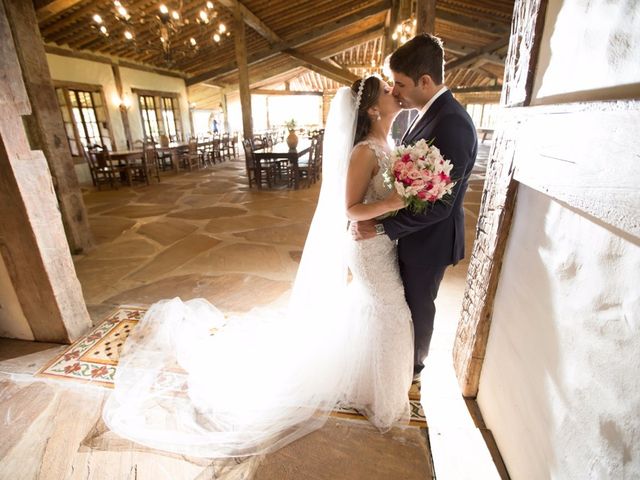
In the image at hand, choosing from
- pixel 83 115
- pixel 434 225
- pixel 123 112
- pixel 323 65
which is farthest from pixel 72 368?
pixel 323 65

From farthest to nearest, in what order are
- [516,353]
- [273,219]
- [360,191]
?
[273,219] → [360,191] → [516,353]

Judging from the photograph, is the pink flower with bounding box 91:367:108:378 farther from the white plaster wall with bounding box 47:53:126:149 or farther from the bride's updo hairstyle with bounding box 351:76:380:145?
the white plaster wall with bounding box 47:53:126:149

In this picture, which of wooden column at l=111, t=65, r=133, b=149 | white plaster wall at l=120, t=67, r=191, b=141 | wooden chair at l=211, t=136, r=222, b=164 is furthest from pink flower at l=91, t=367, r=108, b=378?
white plaster wall at l=120, t=67, r=191, b=141

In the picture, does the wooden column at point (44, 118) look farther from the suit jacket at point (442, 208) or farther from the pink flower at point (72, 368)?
the suit jacket at point (442, 208)

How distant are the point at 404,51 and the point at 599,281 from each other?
1.21 meters

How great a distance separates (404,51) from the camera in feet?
4.93

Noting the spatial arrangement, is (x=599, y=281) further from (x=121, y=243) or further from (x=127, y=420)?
(x=121, y=243)

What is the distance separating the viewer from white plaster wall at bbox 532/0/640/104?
87 centimetres

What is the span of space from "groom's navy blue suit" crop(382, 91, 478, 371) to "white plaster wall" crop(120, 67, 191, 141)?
37.7 feet

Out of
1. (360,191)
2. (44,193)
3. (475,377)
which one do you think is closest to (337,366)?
(475,377)

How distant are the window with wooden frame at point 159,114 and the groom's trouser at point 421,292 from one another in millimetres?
11680

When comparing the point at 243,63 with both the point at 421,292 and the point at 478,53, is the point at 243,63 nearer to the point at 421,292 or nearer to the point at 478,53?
the point at 478,53

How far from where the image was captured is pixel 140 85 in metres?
10.9

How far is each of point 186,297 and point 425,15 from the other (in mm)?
5048
